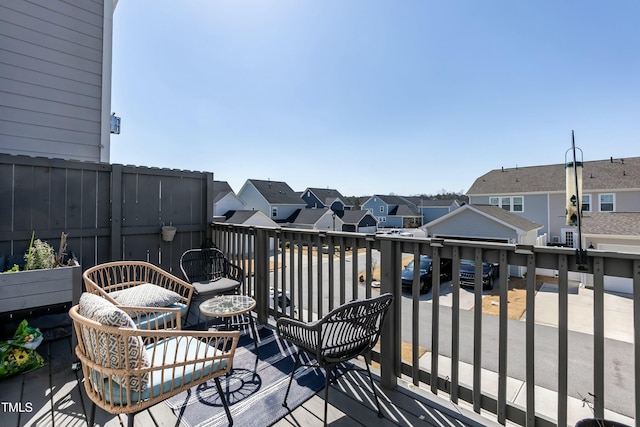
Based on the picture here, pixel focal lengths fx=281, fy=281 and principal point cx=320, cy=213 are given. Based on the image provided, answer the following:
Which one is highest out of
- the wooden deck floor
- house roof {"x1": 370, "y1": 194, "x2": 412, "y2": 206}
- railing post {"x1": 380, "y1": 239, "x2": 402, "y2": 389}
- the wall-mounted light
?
house roof {"x1": 370, "y1": 194, "x2": 412, "y2": 206}

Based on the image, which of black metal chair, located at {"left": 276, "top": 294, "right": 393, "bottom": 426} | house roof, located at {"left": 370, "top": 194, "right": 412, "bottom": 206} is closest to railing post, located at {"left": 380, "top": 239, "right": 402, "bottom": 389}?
black metal chair, located at {"left": 276, "top": 294, "right": 393, "bottom": 426}

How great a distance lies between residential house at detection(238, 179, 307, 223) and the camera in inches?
1062

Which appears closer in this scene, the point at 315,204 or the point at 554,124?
the point at 554,124

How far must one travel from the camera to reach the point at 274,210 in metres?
27.3

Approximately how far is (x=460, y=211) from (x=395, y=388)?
600 inches

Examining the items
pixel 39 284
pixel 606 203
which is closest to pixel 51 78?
pixel 39 284

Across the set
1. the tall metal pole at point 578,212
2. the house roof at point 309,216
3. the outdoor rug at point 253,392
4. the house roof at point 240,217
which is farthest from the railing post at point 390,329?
the house roof at point 309,216

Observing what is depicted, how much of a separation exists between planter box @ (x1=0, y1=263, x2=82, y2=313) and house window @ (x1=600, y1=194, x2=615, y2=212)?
2395 centimetres

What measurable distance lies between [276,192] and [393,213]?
16616 mm

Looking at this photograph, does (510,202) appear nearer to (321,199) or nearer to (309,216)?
(309,216)

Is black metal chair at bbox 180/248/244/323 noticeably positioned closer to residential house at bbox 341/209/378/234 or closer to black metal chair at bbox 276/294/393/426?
black metal chair at bbox 276/294/393/426

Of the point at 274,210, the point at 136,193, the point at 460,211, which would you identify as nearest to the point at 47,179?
the point at 136,193

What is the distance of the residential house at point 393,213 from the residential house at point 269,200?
12717 millimetres

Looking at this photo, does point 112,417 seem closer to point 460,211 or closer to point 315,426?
point 315,426
